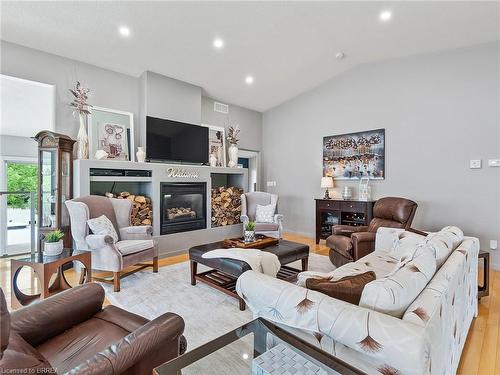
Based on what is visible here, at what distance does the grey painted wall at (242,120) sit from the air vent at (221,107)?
7cm

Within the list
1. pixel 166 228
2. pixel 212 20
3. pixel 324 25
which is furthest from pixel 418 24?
pixel 166 228

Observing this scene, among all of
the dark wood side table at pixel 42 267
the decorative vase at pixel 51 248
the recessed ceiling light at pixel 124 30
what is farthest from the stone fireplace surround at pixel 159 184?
the recessed ceiling light at pixel 124 30

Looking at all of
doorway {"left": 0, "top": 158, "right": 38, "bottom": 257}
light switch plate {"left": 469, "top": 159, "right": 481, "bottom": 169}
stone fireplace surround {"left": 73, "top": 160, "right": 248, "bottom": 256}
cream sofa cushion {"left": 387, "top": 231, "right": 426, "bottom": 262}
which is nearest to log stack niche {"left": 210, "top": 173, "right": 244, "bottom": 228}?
stone fireplace surround {"left": 73, "top": 160, "right": 248, "bottom": 256}

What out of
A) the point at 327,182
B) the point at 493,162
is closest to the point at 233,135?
the point at 327,182

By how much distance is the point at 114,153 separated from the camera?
14.1 ft

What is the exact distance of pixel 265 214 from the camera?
5129 mm

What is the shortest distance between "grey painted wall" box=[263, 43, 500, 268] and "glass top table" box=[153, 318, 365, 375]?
4140mm

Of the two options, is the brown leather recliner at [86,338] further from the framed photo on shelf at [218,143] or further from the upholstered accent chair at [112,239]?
the framed photo on shelf at [218,143]

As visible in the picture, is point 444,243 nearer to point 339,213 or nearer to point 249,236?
point 249,236

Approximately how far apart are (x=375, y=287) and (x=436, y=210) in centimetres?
394

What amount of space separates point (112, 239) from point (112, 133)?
205 centimetres

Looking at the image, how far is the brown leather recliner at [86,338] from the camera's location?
95cm

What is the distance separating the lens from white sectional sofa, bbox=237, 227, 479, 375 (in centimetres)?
94

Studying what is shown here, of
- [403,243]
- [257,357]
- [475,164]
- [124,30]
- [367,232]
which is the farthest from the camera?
[475,164]
